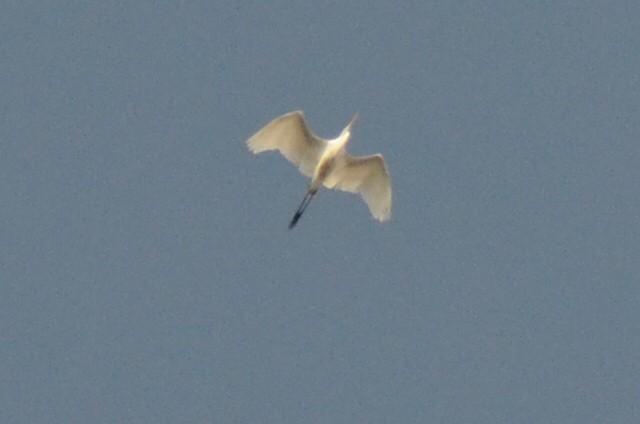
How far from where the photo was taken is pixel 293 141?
2814 cm

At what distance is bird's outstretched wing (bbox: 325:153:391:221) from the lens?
28.5m

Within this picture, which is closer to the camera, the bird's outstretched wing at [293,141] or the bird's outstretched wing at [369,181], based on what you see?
the bird's outstretched wing at [293,141]

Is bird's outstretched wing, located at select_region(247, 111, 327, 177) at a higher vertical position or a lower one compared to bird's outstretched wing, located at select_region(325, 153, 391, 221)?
lower

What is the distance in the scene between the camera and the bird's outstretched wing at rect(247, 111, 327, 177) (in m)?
27.9

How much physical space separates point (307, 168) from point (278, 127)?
2.32ft

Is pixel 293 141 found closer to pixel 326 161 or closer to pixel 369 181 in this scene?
pixel 326 161

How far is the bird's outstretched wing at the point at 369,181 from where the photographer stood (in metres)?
28.5

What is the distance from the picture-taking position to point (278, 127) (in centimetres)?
2798

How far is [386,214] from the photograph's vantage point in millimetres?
28656

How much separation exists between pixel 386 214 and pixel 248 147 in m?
2.01

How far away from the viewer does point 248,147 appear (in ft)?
91.6

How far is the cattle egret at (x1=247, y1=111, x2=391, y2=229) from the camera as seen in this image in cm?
2800

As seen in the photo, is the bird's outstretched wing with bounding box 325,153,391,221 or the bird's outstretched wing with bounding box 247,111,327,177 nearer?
the bird's outstretched wing with bounding box 247,111,327,177

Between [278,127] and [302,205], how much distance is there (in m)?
1.13
